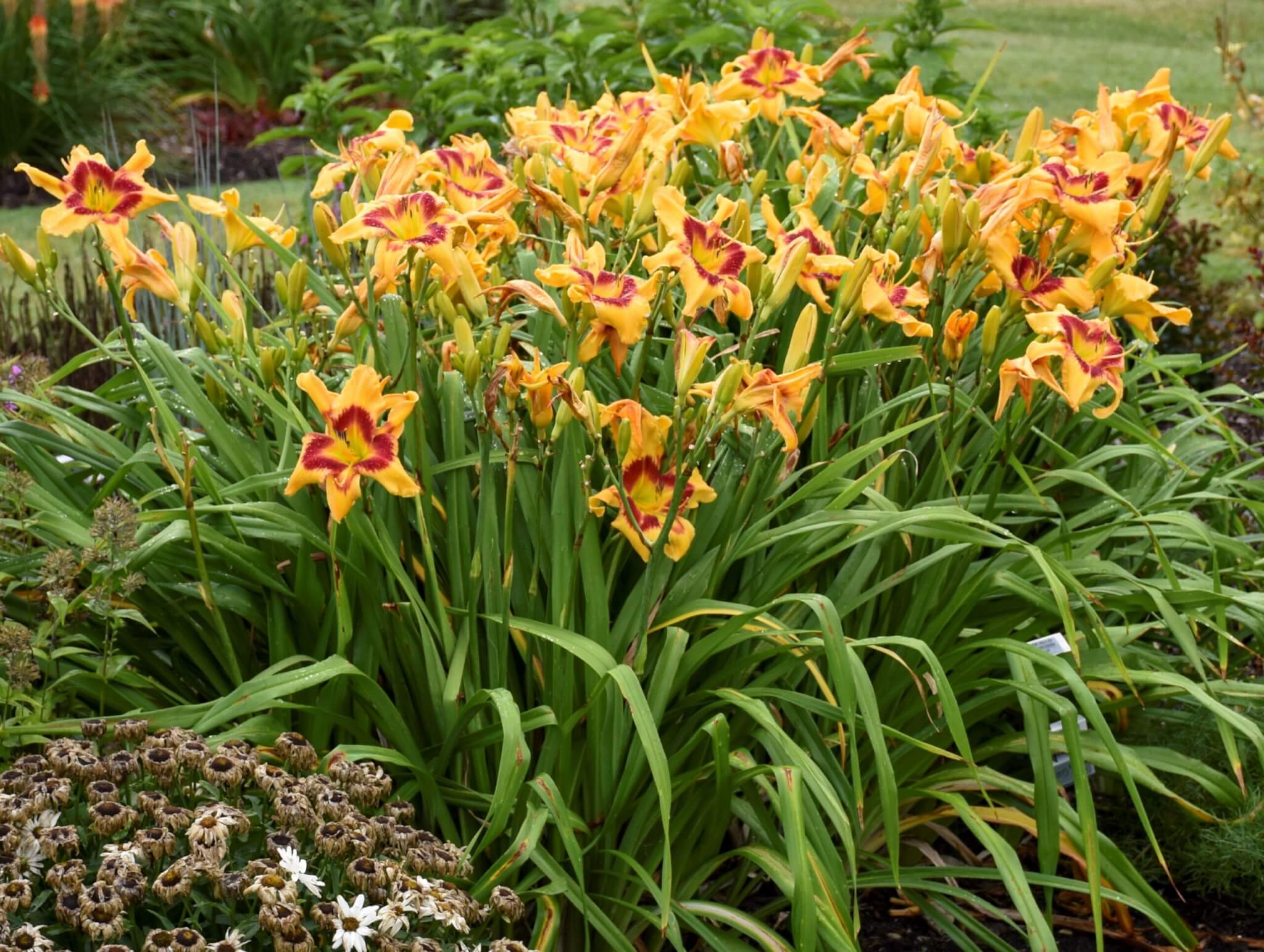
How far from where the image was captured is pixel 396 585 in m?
2.19

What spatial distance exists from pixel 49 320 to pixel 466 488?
257 cm

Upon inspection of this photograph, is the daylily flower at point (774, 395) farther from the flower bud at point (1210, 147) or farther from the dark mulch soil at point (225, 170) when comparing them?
the dark mulch soil at point (225, 170)

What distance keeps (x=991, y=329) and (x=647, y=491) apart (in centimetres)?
57

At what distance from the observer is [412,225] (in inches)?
78.6

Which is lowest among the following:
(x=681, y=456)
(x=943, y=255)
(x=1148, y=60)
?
(x=1148, y=60)

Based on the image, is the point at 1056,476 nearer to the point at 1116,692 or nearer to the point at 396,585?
the point at 1116,692

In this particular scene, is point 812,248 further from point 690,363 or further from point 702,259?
point 690,363

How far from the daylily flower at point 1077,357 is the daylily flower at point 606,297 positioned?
0.53m

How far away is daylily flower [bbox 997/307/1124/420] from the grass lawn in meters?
4.54

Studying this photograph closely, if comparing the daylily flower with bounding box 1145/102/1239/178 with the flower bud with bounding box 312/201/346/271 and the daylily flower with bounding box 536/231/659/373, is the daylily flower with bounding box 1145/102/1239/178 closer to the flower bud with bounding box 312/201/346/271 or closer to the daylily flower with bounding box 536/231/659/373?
the daylily flower with bounding box 536/231/659/373

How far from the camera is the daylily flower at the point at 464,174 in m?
2.42

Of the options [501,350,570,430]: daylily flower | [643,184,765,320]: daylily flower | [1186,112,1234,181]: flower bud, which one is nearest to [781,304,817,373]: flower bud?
[643,184,765,320]: daylily flower

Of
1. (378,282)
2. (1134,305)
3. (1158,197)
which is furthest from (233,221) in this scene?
(1158,197)

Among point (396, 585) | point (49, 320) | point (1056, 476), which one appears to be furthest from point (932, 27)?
point (396, 585)
